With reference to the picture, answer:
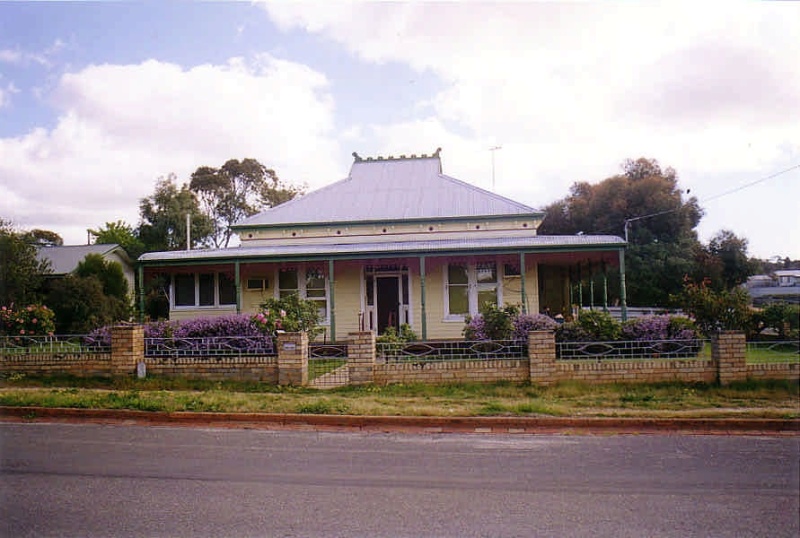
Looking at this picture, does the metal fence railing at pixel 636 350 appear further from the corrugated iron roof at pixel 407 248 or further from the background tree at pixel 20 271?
the background tree at pixel 20 271

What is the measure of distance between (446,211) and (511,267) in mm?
3612

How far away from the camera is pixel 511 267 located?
61.6ft

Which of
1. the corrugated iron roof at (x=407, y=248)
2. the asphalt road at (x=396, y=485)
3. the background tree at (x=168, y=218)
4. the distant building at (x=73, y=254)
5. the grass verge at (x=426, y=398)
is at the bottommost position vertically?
the asphalt road at (x=396, y=485)

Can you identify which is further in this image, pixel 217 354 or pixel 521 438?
pixel 217 354

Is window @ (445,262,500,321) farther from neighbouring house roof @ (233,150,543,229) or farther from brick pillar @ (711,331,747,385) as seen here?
brick pillar @ (711,331,747,385)

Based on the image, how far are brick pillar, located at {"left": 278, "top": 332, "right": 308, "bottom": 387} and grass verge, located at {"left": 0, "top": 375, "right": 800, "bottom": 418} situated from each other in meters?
0.25

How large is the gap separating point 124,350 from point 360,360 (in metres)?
4.40

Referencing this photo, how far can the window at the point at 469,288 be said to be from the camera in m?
18.7

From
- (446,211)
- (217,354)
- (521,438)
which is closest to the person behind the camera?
(521,438)

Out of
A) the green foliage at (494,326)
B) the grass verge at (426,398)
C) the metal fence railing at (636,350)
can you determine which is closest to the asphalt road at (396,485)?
the grass verge at (426,398)

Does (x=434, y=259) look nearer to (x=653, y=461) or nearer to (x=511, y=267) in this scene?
(x=511, y=267)

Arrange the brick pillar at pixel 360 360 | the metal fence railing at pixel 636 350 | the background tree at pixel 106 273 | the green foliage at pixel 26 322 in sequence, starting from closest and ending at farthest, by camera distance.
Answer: the brick pillar at pixel 360 360
the metal fence railing at pixel 636 350
the green foliage at pixel 26 322
the background tree at pixel 106 273

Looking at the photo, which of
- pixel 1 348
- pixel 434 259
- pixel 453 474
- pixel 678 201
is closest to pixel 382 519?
pixel 453 474

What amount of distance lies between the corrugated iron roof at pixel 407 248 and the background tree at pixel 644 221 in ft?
62.2
